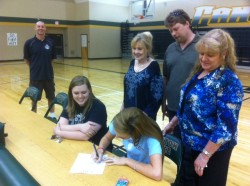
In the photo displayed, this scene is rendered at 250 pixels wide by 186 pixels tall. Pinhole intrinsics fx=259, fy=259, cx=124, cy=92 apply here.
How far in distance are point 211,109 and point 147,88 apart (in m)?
0.95

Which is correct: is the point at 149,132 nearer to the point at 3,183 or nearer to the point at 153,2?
the point at 3,183

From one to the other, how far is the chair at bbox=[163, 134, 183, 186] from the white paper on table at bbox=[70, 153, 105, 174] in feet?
1.73

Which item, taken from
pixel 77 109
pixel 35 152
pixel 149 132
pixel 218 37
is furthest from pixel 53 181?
pixel 218 37

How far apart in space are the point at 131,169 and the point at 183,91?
2.03ft

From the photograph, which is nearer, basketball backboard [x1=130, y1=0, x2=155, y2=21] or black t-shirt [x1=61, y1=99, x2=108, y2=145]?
black t-shirt [x1=61, y1=99, x2=108, y2=145]

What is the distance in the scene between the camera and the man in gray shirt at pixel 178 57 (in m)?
2.19

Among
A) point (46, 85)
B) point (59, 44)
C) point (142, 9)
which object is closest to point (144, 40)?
point (46, 85)

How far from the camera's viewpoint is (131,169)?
165 centimetres

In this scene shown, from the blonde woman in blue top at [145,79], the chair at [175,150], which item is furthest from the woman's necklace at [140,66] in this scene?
the chair at [175,150]

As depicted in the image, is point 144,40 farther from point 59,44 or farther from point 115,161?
point 59,44

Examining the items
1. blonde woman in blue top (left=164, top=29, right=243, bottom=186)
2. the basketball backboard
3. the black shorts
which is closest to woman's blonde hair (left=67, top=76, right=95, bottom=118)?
blonde woman in blue top (left=164, top=29, right=243, bottom=186)

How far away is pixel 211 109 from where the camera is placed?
1580mm

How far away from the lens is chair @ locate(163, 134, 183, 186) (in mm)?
1818

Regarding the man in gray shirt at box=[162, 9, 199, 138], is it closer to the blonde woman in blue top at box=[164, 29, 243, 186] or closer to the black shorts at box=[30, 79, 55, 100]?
the blonde woman in blue top at box=[164, 29, 243, 186]
